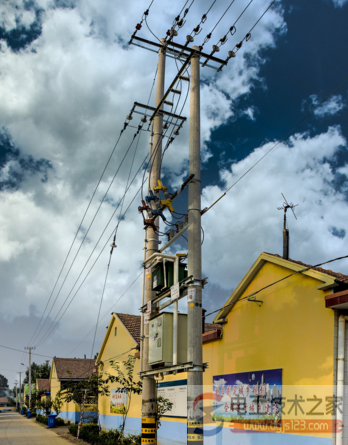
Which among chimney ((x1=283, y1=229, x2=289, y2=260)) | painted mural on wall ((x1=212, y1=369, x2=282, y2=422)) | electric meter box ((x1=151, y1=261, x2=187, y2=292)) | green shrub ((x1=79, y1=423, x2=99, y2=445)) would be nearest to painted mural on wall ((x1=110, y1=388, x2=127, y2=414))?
green shrub ((x1=79, y1=423, x2=99, y2=445))

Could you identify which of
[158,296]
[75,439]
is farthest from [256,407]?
[75,439]

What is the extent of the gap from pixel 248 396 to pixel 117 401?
40.4ft

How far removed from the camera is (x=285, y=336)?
35.8ft

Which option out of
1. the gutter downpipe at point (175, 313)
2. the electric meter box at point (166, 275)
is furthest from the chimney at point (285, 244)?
the gutter downpipe at point (175, 313)

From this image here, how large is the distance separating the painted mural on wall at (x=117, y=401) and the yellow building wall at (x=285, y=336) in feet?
29.0

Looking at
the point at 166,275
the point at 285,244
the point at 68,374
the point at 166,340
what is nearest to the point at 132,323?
the point at 285,244

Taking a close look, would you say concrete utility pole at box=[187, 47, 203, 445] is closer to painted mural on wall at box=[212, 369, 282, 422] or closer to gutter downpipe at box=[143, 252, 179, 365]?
gutter downpipe at box=[143, 252, 179, 365]

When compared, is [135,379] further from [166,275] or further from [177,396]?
[166,275]

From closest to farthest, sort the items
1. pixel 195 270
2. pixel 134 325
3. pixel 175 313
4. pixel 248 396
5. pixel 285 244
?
pixel 195 270 → pixel 175 313 → pixel 248 396 → pixel 285 244 → pixel 134 325

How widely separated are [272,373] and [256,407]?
3.86ft

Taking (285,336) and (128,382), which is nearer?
(285,336)

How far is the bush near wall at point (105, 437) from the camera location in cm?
1554

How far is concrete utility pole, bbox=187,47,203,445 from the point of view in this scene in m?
7.14

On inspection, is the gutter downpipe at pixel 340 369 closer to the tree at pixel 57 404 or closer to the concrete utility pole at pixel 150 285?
the concrete utility pole at pixel 150 285
